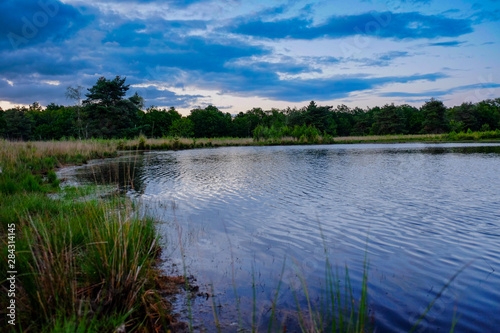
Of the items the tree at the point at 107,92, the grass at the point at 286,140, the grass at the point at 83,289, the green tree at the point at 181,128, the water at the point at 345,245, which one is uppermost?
the tree at the point at 107,92

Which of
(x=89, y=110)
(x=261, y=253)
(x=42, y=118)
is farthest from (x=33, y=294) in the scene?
(x=42, y=118)

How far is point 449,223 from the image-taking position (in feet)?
22.5

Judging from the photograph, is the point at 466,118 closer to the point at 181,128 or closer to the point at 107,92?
the point at 181,128

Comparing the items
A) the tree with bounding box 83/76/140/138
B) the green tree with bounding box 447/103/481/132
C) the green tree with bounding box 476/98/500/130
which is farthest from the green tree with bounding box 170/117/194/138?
the green tree with bounding box 476/98/500/130

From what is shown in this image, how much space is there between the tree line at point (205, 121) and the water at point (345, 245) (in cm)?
3111

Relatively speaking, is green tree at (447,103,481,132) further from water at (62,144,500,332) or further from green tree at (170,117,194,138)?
water at (62,144,500,332)

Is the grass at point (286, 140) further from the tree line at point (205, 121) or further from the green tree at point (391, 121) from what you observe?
the green tree at point (391, 121)

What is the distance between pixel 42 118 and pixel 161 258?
100 m

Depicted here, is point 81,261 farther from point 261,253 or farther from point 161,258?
point 261,253

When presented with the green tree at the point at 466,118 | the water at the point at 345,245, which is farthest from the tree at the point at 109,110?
the green tree at the point at 466,118

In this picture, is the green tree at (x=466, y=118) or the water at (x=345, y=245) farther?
the green tree at (x=466, y=118)

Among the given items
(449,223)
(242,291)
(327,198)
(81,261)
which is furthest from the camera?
(327,198)

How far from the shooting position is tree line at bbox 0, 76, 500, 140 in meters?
58.0

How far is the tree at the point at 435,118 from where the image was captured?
79188mm
